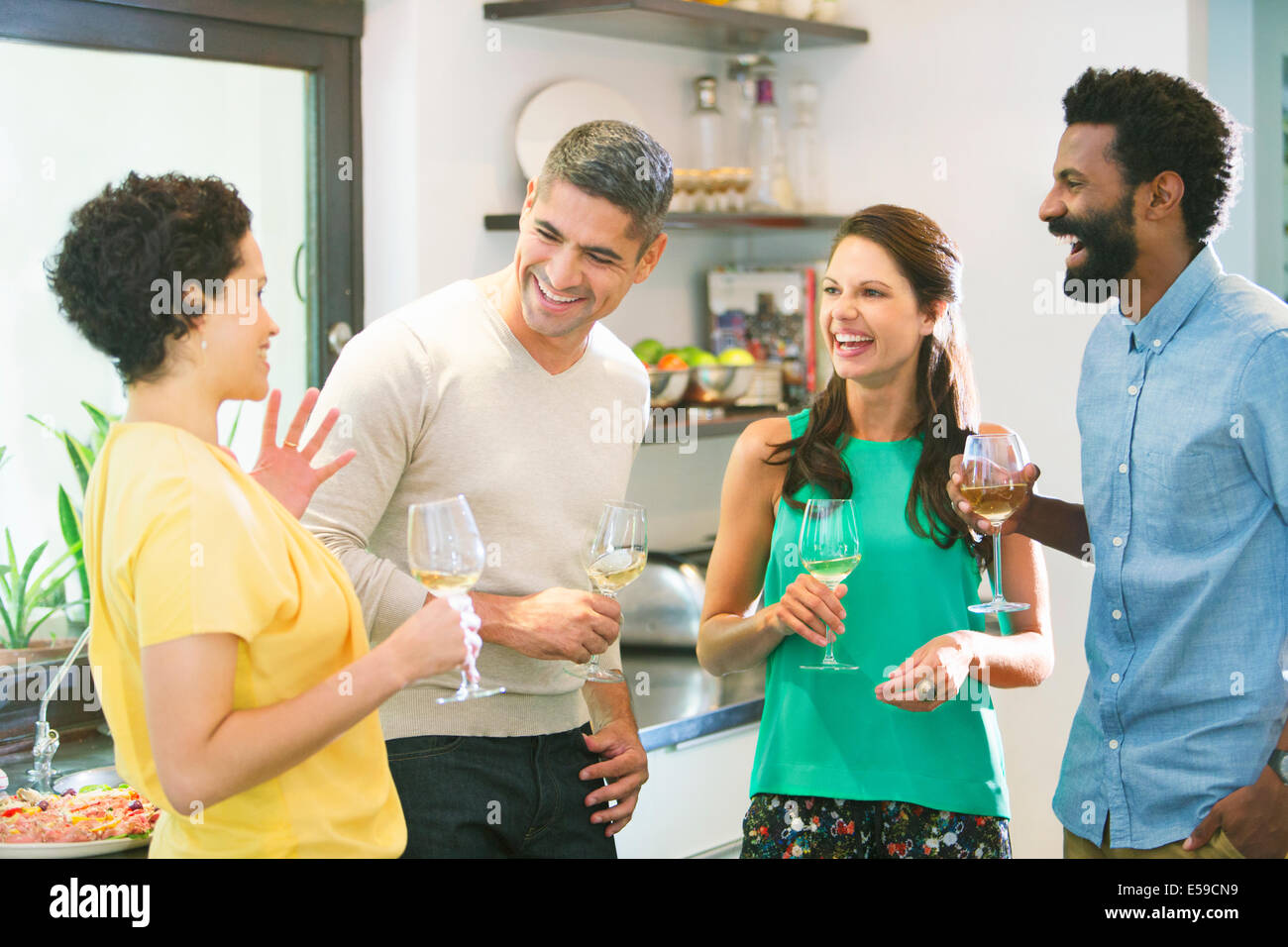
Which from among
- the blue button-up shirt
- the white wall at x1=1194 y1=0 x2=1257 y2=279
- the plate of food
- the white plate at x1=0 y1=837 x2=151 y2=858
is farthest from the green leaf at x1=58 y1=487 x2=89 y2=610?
the white wall at x1=1194 y1=0 x2=1257 y2=279

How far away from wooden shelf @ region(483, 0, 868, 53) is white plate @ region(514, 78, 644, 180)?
144 mm

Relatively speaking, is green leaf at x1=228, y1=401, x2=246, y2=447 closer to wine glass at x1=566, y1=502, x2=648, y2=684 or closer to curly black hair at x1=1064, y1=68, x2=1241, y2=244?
wine glass at x1=566, y1=502, x2=648, y2=684

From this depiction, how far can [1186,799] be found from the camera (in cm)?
162

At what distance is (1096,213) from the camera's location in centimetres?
167

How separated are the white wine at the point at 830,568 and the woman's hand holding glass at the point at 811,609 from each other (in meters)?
0.02

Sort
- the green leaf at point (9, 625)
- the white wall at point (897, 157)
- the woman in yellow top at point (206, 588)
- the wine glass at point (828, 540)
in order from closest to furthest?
the woman in yellow top at point (206, 588) → the wine glass at point (828, 540) → the green leaf at point (9, 625) → the white wall at point (897, 157)

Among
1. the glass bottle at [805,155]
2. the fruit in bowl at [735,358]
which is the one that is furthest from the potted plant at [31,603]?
the glass bottle at [805,155]

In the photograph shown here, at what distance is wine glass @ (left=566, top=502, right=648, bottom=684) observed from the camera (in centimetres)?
160

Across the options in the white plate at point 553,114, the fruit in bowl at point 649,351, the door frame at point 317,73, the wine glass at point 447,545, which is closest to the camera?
the wine glass at point 447,545

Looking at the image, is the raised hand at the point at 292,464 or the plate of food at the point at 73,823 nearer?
the raised hand at the point at 292,464

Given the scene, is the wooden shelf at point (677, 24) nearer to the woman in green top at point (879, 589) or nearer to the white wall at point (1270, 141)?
the white wall at point (1270, 141)

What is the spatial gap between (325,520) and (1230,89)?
243 cm

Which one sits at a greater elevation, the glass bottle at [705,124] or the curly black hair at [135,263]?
the glass bottle at [705,124]

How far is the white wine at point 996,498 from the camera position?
1.61m
